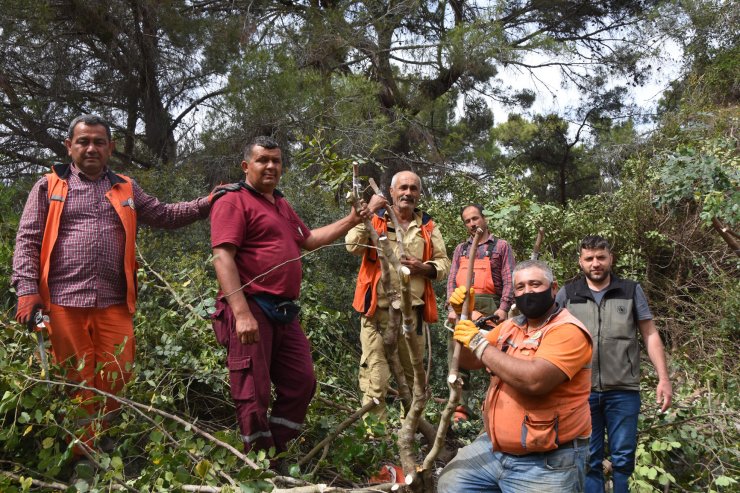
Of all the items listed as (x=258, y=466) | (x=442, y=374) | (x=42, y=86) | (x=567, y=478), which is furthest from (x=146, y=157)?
(x=567, y=478)

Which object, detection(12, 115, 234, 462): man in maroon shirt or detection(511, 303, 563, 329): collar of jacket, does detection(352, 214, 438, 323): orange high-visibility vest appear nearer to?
detection(12, 115, 234, 462): man in maroon shirt

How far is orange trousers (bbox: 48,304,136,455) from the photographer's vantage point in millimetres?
3158

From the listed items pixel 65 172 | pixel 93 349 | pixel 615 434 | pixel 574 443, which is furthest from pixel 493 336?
pixel 65 172

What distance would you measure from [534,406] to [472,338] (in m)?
0.36

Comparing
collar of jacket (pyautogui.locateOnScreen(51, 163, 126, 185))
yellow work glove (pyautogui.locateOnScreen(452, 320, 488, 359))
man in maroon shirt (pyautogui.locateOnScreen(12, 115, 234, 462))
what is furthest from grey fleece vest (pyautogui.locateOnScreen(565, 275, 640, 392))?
collar of jacket (pyautogui.locateOnScreen(51, 163, 126, 185))

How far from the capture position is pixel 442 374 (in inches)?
228

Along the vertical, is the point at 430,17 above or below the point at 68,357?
above

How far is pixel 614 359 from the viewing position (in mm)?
3482

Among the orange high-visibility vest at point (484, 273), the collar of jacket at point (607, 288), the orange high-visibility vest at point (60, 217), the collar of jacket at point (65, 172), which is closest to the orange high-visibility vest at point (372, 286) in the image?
the orange high-visibility vest at point (484, 273)

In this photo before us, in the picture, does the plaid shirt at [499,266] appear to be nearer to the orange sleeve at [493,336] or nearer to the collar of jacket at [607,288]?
the collar of jacket at [607,288]

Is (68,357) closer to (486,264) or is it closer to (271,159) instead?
(271,159)

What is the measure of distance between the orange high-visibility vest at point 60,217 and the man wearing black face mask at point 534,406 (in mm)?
1778

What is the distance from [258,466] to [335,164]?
1.48 m

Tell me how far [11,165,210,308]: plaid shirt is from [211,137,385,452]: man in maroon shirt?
56 centimetres
